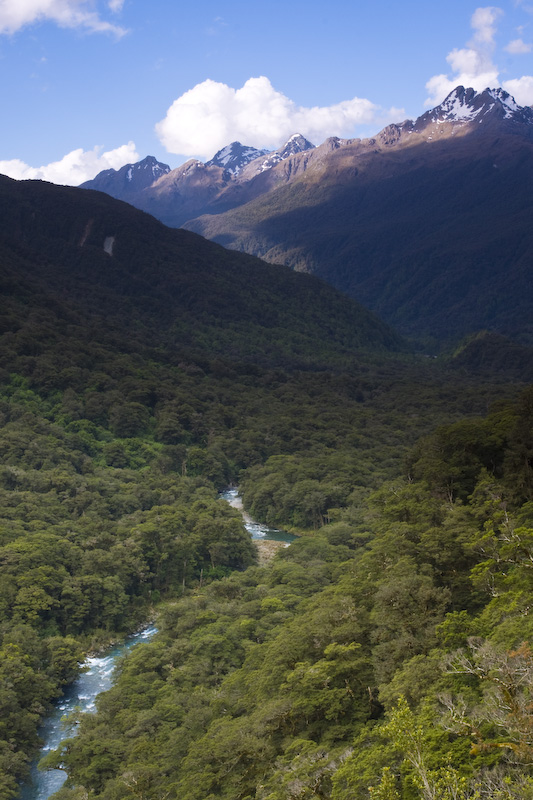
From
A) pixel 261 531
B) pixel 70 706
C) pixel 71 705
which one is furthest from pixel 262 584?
pixel 261 531

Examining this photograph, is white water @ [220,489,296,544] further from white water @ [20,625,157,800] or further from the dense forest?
white water @ [20,625,157,800]

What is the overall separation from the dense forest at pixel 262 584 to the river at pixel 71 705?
1.02m

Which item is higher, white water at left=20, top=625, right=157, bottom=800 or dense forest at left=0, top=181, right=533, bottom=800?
dense forest at left=0, top=181, right=533, bottom=800

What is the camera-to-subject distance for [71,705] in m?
47.8

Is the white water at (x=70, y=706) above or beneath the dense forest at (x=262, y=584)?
beneath

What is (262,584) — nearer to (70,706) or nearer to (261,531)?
(70,706)

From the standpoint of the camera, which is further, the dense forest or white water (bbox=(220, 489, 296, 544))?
white water (bbox=(220, 489, 296, 544))

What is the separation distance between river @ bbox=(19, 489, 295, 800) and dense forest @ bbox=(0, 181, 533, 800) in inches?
40.1

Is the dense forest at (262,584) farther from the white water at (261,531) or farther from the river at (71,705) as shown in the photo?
the white water at (261,531)

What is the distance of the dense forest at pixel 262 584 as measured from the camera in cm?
2681

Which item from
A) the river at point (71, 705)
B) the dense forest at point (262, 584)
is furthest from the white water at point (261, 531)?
the river at point (71, 705)

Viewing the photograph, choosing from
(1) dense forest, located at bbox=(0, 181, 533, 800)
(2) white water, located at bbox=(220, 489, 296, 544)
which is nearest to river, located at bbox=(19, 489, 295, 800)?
(1) dense forest, located at bbox=(0, 181, 533, 800)

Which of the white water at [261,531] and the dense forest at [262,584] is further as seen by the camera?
the white water at [261,531]

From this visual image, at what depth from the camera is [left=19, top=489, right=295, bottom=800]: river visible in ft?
132
